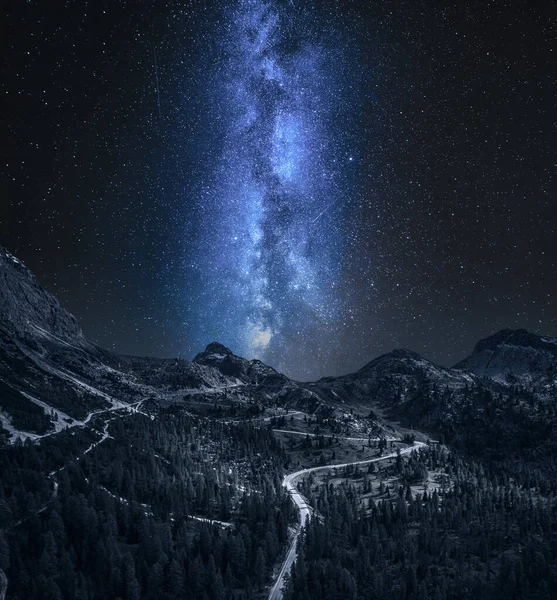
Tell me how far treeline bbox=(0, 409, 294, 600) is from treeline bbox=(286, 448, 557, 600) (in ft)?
44.9

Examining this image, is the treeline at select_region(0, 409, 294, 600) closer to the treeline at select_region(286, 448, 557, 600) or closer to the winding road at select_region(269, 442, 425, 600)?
the winding road at select_region(269, 442, 425, 600)

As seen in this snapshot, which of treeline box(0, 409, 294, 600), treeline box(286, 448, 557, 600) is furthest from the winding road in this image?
treeline box(286, 448, 557, 600)

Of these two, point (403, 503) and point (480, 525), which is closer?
point (480, 525)

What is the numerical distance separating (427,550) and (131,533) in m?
78.3

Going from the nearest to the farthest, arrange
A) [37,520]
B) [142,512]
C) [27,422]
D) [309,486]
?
[37,520] < [142,512] < [309,486] < [27,422]

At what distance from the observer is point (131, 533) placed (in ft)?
381

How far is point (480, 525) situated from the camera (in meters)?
140

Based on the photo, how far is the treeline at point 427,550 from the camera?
329 ft

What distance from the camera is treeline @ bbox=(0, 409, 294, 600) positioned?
9362 centimetres

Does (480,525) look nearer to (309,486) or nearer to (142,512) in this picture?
(309,486)

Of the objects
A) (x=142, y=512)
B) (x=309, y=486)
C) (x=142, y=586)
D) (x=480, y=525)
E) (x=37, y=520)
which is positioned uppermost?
Answer: (x=309, y=486)

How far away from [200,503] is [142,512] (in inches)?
978

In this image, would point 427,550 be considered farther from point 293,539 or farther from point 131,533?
point 131,533

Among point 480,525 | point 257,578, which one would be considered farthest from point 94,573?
point 480,525
